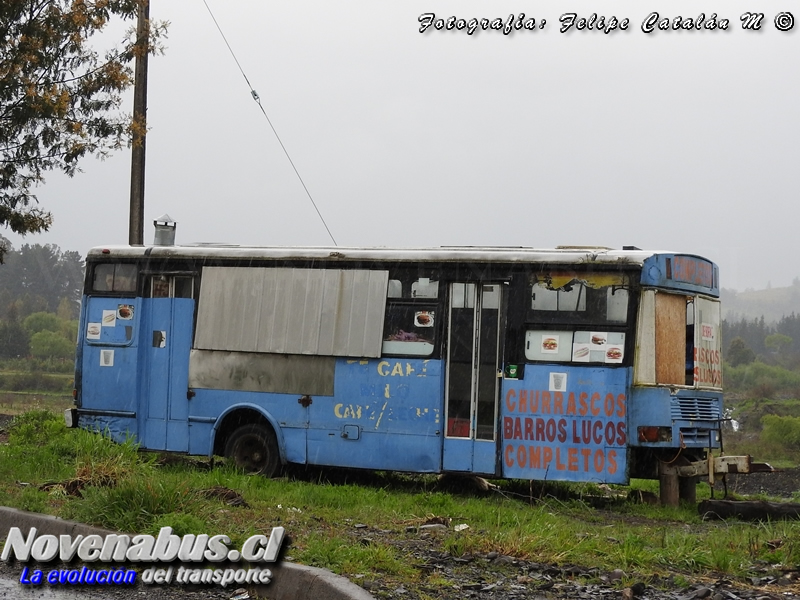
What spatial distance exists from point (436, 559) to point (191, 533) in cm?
175

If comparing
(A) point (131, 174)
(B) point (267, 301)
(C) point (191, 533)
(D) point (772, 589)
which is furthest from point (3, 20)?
(D) point (772, 589)

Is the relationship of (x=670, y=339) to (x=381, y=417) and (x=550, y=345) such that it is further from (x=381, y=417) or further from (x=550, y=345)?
(x=381, y=417)

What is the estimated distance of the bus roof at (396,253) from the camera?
38.3 ft

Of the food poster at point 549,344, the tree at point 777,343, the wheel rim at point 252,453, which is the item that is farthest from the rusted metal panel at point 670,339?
the tree at point 777,343

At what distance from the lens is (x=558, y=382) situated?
11.6 metres

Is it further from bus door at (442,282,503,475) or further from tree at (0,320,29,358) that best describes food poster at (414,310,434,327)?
tree at (0,320,29,358)

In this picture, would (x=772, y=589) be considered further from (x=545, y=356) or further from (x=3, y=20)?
(x=3, y=20)

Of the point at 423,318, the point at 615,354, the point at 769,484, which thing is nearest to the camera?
the point at 615,354

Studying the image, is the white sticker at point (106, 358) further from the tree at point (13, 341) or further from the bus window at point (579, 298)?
the tree at point (13, 341)

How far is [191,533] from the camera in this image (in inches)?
292

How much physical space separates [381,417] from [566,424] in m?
2.23

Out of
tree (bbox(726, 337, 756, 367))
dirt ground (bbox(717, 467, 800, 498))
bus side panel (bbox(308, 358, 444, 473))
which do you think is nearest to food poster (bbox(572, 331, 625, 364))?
bus side panel (bbox(308, 358, 444, 473))

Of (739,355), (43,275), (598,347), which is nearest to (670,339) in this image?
(598,347)

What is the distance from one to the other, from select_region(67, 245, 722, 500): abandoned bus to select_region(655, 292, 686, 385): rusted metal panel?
2cm
